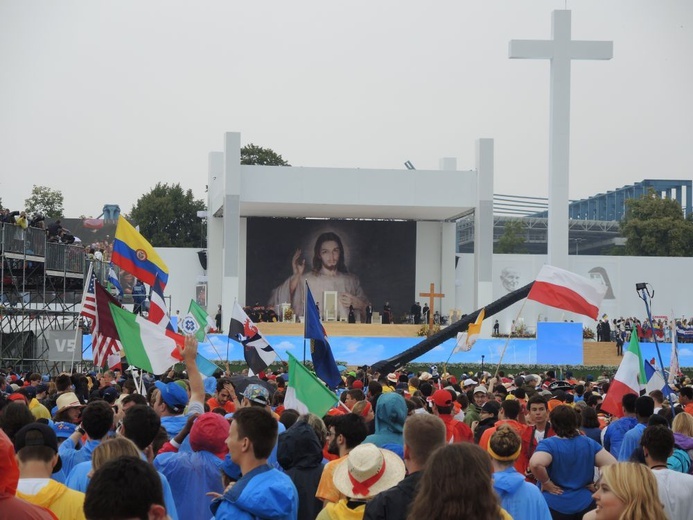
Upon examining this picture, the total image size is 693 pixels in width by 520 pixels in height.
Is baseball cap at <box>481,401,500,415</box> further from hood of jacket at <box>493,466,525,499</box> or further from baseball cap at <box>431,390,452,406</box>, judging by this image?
hood of jacket at <box>493,466,525,499</box>

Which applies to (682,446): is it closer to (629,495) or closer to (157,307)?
(629,495)

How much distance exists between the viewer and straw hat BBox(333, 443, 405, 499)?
535cm

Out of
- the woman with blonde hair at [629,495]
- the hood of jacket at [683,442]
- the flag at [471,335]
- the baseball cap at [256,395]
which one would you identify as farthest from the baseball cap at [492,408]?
the flag at [471,335]

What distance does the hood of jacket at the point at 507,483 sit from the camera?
5891 mm

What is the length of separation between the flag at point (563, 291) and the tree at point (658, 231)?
63.3 m

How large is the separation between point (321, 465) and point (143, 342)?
450cm

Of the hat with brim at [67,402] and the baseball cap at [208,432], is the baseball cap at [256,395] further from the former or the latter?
the baseball cap at [208,432]

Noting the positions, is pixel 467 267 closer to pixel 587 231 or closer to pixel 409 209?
pixel 409 209

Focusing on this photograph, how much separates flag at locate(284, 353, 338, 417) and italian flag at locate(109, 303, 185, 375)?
2588mm

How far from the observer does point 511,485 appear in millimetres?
5891

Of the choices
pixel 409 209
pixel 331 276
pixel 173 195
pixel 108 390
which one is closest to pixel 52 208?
pixel 173 195

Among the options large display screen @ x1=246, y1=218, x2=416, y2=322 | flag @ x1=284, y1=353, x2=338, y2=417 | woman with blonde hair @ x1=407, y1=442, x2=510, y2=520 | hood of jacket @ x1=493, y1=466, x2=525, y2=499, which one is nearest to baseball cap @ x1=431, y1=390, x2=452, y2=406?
flag @ x1=284, y1=353, x2=338, y2=417

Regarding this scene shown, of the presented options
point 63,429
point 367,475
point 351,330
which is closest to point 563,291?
point 63,429

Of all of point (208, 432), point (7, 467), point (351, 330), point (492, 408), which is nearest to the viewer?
point (7, 467)
